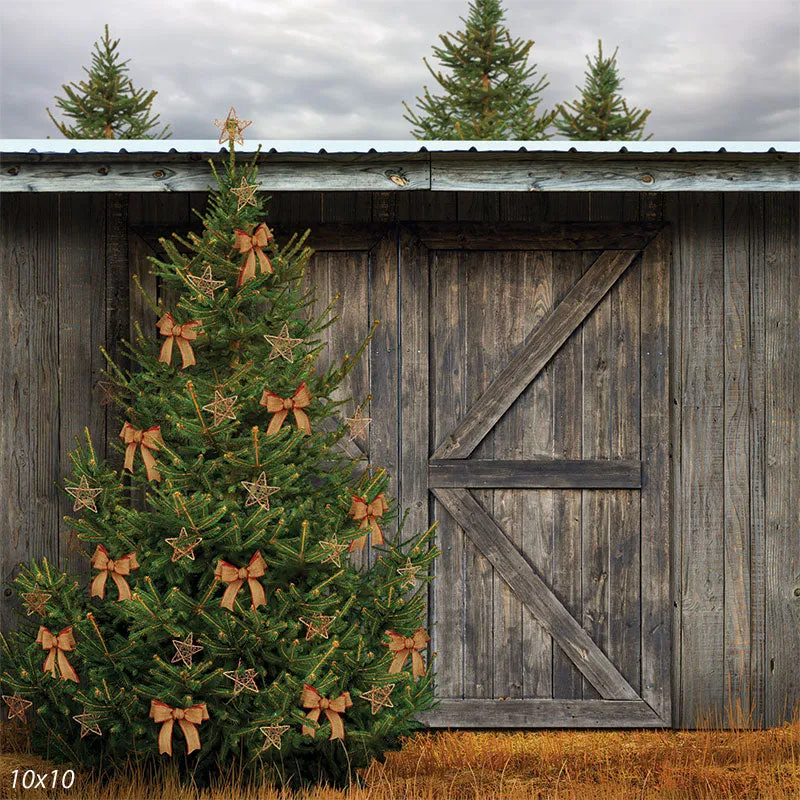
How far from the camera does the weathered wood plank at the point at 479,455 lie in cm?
420

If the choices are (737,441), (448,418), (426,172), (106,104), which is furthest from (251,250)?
(106,104)

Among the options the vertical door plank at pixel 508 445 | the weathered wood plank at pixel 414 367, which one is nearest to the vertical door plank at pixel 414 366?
the weathered wood plank at pixel 414 367

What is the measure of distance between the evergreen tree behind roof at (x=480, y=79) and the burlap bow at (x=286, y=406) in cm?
1144

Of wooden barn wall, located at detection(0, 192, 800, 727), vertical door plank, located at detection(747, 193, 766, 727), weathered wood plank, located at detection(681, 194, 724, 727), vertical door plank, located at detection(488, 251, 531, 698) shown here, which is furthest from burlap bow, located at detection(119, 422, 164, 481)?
vertical door plank, located at detection(747, 193, 766, 727)

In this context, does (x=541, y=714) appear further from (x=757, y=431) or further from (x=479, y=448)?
(x=757, y=431)

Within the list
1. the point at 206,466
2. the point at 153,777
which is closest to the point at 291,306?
the point at 206,466

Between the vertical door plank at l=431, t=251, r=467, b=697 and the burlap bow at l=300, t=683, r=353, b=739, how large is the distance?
46.4 inches

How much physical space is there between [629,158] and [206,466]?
2498mm

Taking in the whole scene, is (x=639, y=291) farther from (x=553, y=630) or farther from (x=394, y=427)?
(x=553, y=630)

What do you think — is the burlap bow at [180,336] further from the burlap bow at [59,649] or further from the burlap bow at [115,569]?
the burlap bow at [59,649]

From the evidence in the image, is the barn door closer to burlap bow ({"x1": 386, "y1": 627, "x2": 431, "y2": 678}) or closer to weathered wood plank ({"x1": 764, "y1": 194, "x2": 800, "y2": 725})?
weathered wood plank ({"x1": 764, "y1": 194, "x2": 800, "y2": 725})

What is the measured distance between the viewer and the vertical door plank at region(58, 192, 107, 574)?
4141 millimetres

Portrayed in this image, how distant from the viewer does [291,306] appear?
3.40m

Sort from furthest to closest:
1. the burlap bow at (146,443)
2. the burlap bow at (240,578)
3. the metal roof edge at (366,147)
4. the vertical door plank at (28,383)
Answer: the vertical door plank at (28,383) < the metal roof edge at (366,147) < the burlap bow at (146,443) < the burlap bow at (240,578)
